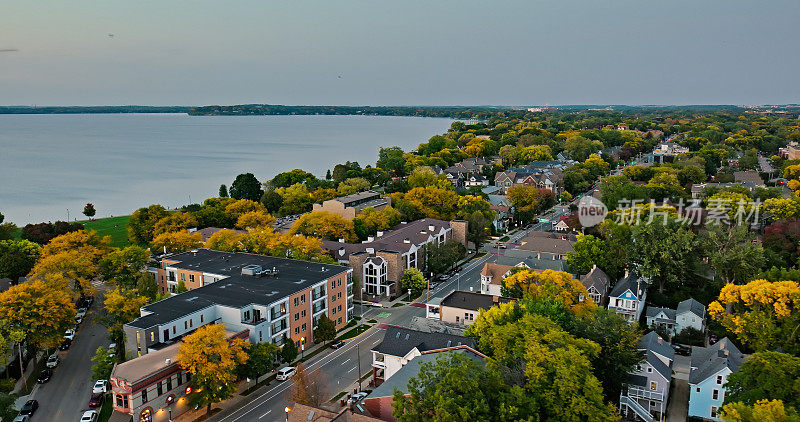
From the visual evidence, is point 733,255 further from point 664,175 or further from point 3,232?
point 3,232

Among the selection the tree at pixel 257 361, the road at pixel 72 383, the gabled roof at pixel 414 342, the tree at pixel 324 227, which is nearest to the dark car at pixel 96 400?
the road at pixel 72 383

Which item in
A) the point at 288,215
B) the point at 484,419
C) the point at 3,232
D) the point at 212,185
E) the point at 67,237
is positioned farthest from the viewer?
the point at 212,185

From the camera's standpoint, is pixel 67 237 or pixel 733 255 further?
pixel 67 237

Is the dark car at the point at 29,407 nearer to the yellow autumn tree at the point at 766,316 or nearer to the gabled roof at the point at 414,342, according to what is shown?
the gabled roof at the point at 414,342

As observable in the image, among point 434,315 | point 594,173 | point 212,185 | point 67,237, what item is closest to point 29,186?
point 212,185

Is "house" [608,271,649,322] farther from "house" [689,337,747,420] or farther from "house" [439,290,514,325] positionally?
"house" [689,337,747,420]

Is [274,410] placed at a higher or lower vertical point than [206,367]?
lower

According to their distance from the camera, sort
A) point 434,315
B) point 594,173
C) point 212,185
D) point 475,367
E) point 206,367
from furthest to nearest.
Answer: point 212,185 → point 594,173 → point 434,315 → point 206,367 → point 475,367

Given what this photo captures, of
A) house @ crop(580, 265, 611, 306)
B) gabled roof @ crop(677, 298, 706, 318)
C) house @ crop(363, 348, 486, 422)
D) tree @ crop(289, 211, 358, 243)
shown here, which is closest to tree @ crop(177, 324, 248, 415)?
house @ crop(363, 348, 486, 422)
